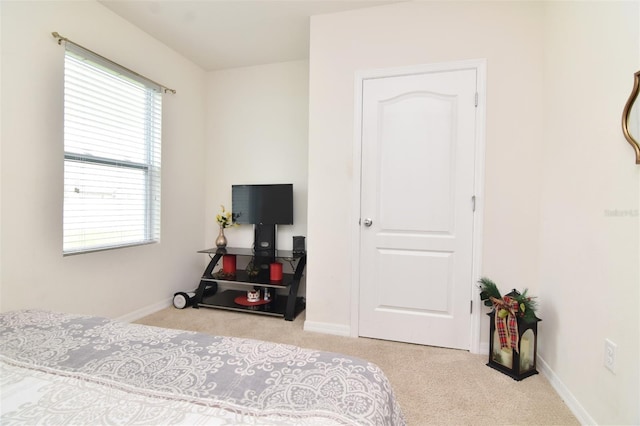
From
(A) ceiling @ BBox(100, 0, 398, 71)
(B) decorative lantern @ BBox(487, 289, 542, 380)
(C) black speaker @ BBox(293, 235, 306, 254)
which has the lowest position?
(B) decorative lantern @ BBox(487, 289, 542, 380)

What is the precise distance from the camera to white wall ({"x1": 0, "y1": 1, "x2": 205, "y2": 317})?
1.88 meters

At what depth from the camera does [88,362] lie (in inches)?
33.3

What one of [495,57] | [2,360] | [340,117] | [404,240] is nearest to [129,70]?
[340,117]

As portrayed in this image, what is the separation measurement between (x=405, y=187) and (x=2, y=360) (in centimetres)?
228

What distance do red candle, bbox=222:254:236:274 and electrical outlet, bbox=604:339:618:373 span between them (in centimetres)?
292

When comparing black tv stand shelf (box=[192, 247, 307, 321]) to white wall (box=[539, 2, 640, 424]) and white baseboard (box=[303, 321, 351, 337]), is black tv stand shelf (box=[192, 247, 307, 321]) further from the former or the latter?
white wall (box=[539, 2, 640, 424])

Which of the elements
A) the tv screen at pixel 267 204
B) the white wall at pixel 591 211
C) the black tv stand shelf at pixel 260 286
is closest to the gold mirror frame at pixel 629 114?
the white wall at pixel 591 211

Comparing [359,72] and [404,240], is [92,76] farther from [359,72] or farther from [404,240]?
[404,240]

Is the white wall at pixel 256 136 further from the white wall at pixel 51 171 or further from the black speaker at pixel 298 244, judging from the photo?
the white wall at pixel 51 171

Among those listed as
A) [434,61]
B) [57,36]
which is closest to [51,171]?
[57,36]

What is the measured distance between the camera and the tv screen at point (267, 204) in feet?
10.4

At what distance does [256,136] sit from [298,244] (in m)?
1.38

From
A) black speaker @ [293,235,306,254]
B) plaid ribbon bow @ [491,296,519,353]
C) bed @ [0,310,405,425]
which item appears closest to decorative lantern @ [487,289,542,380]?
plaid ribbon bow @ [491,296,519,353]

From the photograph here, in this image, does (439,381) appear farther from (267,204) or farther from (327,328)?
(267,204)
